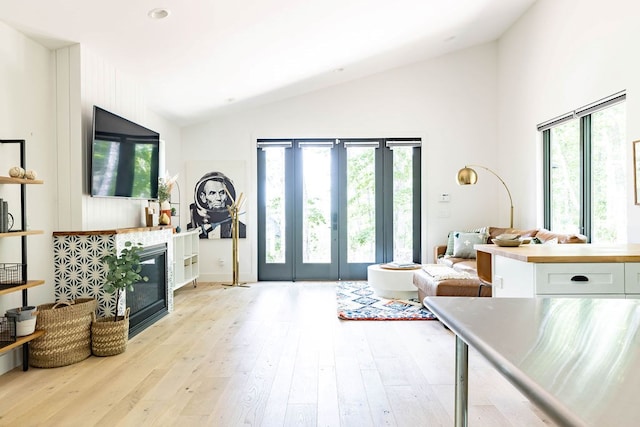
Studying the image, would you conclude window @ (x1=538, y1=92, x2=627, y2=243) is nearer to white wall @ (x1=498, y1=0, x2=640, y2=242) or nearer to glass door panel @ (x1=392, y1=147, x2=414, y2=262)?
white wall @ (x1=498, y1=0, x2=640, y2=242)

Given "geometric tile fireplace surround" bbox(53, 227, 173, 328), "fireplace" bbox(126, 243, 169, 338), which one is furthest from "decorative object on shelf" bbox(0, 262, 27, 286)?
"fireplace" bbox(126, 243, 169, 338)

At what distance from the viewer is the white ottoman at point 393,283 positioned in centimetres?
492

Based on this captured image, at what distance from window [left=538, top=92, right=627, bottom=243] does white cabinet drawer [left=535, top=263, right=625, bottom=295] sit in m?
2.09

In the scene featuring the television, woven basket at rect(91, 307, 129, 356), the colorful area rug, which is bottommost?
the colorful area rug

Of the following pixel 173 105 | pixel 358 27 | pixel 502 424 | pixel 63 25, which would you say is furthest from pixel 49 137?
pixel 502 424

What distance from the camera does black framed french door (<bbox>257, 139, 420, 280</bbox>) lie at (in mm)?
6344

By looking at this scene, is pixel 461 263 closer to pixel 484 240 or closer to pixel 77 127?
pixel 484 240

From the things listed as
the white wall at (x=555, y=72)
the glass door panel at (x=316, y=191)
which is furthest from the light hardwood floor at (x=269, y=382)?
the glass door panel at (x=316, y=191)

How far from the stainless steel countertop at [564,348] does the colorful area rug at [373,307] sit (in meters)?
3.02

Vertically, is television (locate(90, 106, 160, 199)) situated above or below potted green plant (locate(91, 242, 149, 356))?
above

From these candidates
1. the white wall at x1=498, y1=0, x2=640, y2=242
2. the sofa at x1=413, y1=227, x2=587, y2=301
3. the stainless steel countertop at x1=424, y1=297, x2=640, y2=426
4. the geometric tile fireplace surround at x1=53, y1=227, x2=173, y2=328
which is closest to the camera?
the stainless steel countertop at x1=424, y1=297, x2=640, y2=426

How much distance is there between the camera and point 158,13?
310cm

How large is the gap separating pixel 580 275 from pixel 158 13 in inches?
128

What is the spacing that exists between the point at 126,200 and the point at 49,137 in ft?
3.22
